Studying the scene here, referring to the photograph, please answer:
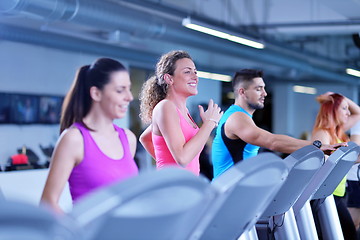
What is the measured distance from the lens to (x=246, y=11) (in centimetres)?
1059

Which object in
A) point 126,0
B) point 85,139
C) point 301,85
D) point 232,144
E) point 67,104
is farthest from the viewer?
point 301,85

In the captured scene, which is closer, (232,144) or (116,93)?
(116,93)

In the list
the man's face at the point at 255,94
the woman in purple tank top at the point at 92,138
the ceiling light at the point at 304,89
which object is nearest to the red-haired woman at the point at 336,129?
the man's face at the point at 255,94

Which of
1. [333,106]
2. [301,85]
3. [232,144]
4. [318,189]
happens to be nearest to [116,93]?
[232,144]

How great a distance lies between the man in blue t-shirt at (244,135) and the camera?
298cm

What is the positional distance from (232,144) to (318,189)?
0.54 m

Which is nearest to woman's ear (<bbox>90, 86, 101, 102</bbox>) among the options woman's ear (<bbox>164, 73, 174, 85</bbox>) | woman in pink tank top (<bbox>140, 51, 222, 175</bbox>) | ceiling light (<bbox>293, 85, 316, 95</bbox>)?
woman in pink tank top (<bbox>140, 51, 222, 175</bbox>)

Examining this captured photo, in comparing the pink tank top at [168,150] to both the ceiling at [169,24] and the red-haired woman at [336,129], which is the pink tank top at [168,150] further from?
the ceiling at [169,24]

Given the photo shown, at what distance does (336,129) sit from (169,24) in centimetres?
437

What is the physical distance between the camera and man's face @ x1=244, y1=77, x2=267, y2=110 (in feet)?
10.9

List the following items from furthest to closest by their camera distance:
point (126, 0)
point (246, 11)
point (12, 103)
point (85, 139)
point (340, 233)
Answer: point (246, 11) → point (12, 103) → point (126, 0) → point (340, 233) → point (85, 139)

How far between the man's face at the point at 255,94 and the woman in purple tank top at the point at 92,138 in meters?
1.46

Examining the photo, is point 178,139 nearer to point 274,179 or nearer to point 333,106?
point 274,179

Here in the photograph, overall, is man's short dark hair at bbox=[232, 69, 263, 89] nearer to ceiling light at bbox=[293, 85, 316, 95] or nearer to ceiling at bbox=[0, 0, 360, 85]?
ceiling at bbox=[0, 0, 360, 85]
